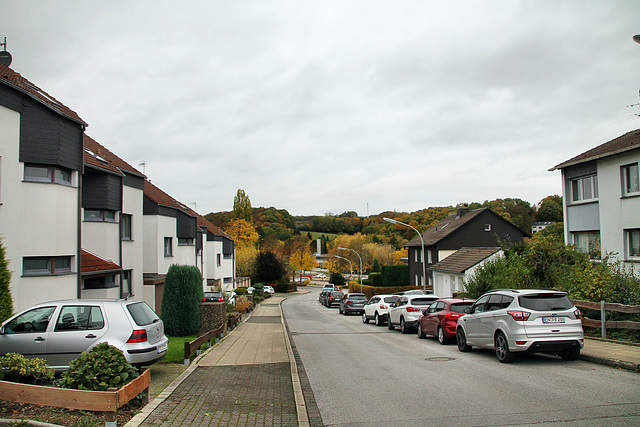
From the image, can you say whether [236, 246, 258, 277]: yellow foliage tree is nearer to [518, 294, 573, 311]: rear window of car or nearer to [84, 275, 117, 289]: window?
[84, 275, 117, 289]: window

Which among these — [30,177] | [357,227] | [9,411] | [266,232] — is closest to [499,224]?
[30,177]

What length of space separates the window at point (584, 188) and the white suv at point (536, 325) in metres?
14.1

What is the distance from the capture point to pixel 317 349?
15.5m

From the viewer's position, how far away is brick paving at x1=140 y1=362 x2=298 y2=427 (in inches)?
263

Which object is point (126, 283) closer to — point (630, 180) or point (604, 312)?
point (604, 312)

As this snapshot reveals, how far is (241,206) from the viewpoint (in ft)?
284

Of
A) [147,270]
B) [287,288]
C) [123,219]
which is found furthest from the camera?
[287,288]

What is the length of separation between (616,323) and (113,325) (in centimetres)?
1166

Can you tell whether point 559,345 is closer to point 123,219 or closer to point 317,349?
point 317,349

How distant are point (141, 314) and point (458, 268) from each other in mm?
27192

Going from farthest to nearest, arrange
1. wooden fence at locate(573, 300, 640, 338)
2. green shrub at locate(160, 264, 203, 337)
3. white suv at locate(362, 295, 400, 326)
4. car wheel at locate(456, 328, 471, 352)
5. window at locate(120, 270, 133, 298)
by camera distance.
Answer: white suv at locate(362, 295, 400, 326) < window at locate(120, 270, 133, 298) < green shrub at locate(160, 264, 203, 337) < car wheel at locate(456, 328, 471, 352) < wooden fence at locate(573, 300, 640, 338)

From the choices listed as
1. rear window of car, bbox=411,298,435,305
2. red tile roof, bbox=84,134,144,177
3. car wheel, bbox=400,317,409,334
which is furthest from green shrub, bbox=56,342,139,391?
rear window of car, bbox=411,298,435,305

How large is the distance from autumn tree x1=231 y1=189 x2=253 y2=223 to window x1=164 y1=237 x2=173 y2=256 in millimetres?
56737

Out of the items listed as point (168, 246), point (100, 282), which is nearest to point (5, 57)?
point (100, 282)
